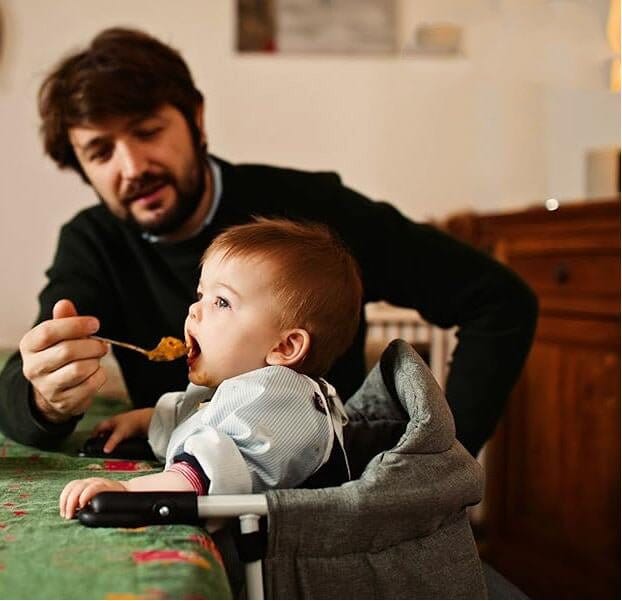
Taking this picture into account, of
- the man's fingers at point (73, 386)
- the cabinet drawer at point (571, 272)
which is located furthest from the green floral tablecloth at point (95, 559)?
the cabinet drawer at point (571, 272)

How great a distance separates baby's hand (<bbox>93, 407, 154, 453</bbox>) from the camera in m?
0.87

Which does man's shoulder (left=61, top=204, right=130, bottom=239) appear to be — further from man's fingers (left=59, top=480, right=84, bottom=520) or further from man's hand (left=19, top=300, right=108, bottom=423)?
man's fingers (left=59, top=480, right=84, bottom=520)

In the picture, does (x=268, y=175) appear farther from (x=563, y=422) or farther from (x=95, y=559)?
(x=563, y=422)

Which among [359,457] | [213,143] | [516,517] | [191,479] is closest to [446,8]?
[213,143]

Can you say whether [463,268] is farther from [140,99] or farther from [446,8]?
[446,8]

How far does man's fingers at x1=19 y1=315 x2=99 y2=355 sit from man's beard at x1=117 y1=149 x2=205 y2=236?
39 cm

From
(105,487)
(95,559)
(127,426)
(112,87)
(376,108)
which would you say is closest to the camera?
(95,559)

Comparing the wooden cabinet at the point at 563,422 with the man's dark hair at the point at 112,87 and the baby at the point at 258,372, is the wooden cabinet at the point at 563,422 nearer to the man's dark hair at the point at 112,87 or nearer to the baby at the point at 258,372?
the man's dark hair at the point at 112,87

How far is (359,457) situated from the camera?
817 mm

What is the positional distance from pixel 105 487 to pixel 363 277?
25.7 inches

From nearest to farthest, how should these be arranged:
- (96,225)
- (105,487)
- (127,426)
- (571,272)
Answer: (105,487), (127,426), (96,225), (571,272)

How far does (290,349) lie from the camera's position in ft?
2.45

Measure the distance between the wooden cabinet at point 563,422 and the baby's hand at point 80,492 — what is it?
1.26 meters

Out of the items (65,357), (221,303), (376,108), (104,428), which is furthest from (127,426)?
(376,108)
